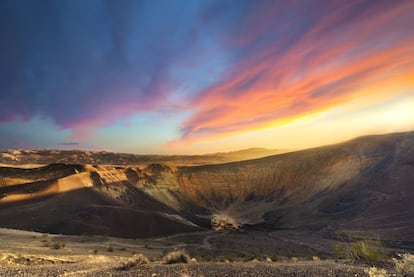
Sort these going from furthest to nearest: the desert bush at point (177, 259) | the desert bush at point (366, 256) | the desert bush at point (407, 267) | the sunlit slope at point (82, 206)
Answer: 1. the sunlit slope at point (82, 206)
2. the desert bush at point (177, 259)
3. the desert bush at point (366, 256)
4. the desert bush at point (407, 267)

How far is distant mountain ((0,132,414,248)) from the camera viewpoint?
169ft

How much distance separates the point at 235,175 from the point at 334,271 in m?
89.2

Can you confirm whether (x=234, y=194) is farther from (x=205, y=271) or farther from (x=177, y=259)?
(x=205, y=271)

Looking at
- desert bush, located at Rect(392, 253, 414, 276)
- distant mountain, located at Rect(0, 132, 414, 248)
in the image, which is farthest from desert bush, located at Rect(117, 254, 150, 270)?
distant mountain, located at Rect(0, 132, 414, 248)

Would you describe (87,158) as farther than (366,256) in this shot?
Yes

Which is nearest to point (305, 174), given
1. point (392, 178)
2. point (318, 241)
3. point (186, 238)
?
point (392, 178)

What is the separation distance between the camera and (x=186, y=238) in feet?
160

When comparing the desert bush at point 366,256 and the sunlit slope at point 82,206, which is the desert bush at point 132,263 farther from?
the sunlit slope at point 82,206

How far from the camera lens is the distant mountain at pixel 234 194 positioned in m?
51.6

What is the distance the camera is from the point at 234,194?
93750mm

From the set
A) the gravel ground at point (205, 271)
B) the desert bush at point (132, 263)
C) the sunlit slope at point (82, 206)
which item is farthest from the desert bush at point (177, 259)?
the sunlit slope at point (82, 206)

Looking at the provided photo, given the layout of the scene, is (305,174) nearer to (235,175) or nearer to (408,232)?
(235,175)

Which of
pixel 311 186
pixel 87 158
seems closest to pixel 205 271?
pixel 311 186

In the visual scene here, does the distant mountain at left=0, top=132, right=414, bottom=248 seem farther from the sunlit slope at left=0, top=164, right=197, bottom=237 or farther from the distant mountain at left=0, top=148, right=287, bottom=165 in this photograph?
the distant mountain at left=0, top=148, right=287, bottom=165
